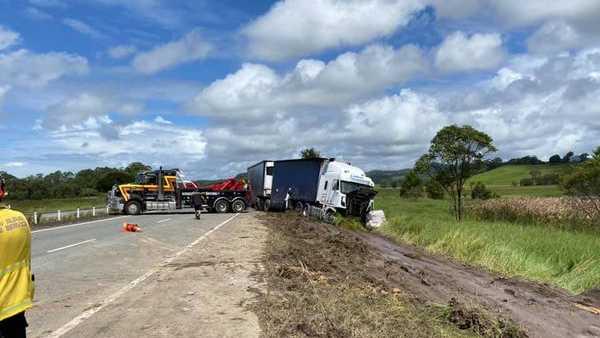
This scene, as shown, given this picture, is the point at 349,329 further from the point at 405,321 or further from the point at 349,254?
the point at 349,254

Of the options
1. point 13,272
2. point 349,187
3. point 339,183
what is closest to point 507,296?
point 13,272

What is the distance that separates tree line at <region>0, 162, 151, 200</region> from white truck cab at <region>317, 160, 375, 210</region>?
132 feet

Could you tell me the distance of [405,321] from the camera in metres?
7.47

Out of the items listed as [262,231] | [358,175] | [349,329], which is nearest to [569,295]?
[349,329]

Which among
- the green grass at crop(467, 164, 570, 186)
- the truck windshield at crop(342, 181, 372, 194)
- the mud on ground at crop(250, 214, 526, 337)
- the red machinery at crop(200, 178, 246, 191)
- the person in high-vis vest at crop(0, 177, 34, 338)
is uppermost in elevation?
the green grass at crop(467, 164, 570, 186)

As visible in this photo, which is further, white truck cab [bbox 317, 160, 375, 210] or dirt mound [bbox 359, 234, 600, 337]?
white truck cab [bbox 317, 160, 375, 210]

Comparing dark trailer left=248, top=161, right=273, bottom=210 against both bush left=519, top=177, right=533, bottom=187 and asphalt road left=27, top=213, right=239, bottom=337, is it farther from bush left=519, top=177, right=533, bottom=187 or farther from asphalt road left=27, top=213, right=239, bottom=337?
bush left=519, top=177, right=533, bottom=187

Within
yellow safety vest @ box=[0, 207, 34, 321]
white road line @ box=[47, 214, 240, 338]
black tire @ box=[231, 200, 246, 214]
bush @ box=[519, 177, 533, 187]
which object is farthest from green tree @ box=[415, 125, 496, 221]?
bush @ box=[519, 177, 533, 187]

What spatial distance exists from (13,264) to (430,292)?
848 centimetres

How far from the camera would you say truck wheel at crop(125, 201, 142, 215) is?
120 feet

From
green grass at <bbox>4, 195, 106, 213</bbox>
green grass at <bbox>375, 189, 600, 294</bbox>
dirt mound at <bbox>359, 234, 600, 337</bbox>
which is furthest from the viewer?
green grass at <bbox>4, 195, 106, 213</bbox>

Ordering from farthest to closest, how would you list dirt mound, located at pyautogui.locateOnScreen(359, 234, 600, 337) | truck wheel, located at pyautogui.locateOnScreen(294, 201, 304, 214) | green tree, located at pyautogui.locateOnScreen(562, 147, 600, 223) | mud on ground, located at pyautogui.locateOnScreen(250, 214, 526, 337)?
truck wheel, located at pyautogui.locateOnScreen(294, 201, 304, 214) < green tree, located at pyautogui.locateOnScreen(562, 147, 600, 223) < dirt mound, located at pyautogui.locateOnScreen(359, 234, 600, 337) < mud on ground, located at pyautogui.locateOnScreen(250, 214, 526, 337)

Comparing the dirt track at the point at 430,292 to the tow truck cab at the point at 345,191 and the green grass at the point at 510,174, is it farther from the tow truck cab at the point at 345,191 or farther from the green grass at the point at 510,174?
the green grass at the point at 510,174

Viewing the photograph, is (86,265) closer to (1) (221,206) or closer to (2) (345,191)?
(2) (345,191)
